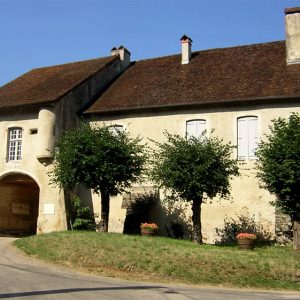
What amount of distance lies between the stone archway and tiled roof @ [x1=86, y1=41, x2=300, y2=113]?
5646 mm

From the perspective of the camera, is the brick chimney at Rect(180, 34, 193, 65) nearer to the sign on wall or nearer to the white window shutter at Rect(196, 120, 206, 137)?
the white window shutter at Rect(196, 120, 206, 137)

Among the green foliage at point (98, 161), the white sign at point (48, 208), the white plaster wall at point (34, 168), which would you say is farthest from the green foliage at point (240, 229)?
the white sign at point (48, 208)

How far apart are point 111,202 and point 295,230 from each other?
9288 millimetres

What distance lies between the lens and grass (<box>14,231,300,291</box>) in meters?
15.2

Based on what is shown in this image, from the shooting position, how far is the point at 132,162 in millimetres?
21328

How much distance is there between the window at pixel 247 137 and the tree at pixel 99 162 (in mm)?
4502

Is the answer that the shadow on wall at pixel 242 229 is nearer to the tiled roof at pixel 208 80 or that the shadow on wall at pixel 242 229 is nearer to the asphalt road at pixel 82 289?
the tiled roof at pixel 208 80

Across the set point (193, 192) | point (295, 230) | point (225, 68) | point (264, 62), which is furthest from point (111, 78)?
point (295, 230)

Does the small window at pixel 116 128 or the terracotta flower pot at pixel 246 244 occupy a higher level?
the small window at pixel 116 128

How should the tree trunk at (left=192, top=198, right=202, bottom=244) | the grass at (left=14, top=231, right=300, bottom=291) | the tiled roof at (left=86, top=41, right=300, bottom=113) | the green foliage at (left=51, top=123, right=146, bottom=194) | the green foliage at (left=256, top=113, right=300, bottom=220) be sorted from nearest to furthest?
the grass at (left=14, top=231, right=300, bottom=291), the green foliage at (left=256, top=113, right=300, bottom=220), the tree trunk at (left=192, top=198, right=202, bottom=244), the green foliage at (left=51, top=123, right=146, bottom=194), the tiled roof at (left=86, top=41, right=300, bottom=113)

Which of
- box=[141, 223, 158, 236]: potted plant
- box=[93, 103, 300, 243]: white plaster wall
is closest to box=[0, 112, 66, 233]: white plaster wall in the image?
box=[93, 103, 300, 243]: white plaster wall

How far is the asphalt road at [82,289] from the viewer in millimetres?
11062

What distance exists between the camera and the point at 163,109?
23.8 metres

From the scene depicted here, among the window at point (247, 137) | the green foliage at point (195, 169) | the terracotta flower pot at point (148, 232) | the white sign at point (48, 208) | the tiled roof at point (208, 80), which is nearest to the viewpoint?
the green foliage at point (195, 169)
